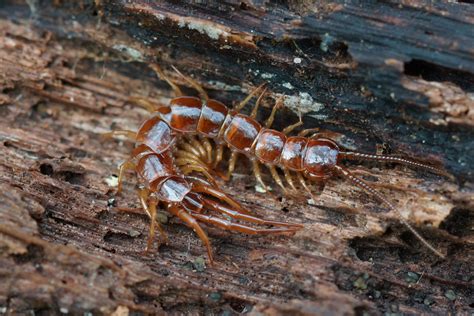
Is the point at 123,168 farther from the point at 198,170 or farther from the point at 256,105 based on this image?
the point at 256,105

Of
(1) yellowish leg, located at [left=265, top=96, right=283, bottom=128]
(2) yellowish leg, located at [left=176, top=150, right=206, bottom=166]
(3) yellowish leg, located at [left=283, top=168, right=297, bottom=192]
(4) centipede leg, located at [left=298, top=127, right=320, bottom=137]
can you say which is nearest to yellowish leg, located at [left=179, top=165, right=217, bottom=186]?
(2) yellowish leg, located at [left=176, top=150, right=206, bottom=166]

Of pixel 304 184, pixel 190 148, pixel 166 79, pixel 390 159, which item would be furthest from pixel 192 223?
pixel 390 159

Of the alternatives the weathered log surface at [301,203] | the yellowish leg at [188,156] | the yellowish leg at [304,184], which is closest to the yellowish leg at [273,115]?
the weathered log surface at [301,203]

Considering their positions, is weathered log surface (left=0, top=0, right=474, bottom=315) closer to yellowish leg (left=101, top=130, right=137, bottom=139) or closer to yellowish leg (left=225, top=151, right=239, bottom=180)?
Result: yellowish leg (left=225, top=151, right=239, bottom=180)

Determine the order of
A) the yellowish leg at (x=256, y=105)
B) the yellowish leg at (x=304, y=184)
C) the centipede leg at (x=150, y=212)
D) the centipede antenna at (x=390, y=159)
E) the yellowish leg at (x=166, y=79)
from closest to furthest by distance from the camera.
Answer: the centipede antenna at (x=390, y=159)
the centipede leg at (x=150, y=212)
the yellowish leg at (x=304, y=184)
the yellowish leg at (x=256, y=105)
the yellowish leg at (x=166, y=79)

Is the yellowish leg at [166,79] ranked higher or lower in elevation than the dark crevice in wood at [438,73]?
lower

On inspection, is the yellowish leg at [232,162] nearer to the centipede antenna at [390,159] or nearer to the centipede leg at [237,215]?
the centipede leg at [237,215]
